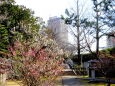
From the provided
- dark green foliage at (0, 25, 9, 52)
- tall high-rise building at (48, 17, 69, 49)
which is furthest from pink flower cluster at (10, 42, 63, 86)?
tall high-rise building at (48, 17, 69, 49)

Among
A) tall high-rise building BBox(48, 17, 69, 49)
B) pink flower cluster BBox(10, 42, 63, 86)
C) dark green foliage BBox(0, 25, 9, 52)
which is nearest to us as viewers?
pink flower cluster BBox(10, 42, 63, 86)

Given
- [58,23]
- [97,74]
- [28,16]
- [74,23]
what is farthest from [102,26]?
[58,23]

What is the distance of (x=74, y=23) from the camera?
83.9 feet

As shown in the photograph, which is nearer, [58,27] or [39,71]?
[39,71]

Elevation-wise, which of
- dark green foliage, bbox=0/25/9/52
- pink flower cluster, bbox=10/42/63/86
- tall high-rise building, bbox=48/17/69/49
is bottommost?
pink flower cluster, bbox=10/42/63/86

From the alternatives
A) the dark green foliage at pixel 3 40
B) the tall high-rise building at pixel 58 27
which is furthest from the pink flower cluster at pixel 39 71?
the tall high-rise building at pixel 58 27

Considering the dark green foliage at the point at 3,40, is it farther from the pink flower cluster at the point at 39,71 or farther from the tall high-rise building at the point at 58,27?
the tall high-rise building at the point at 58,27

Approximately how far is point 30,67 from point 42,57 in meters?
0.61

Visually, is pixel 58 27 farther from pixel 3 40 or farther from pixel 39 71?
pixel 39 71

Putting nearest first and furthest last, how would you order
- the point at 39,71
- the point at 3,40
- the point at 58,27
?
the point at 39,71 → the point at 3,40 → the point at 58,27

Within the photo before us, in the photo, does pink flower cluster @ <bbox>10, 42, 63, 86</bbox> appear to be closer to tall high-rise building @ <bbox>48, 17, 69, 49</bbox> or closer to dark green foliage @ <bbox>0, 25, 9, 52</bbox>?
dark green foliage @ <bbox>0, 25, 9, 52</bbox>

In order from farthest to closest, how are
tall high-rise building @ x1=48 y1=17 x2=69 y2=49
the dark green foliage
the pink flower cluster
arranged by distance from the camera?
1. tall high-rise building @ x1=48 y1=17 x2=69 y2=49
2. the dark green foliage
3. the pink flower cluster

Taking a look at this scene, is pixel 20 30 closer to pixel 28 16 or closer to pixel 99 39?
pixel 28 16

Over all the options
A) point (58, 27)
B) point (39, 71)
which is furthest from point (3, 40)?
point (58, 27)
